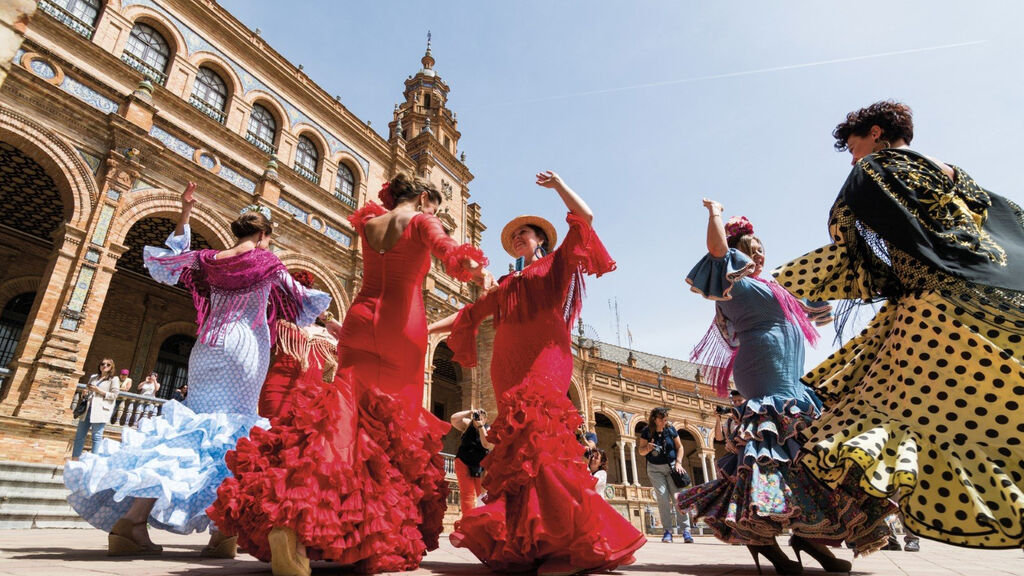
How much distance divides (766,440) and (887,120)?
58.5 inches

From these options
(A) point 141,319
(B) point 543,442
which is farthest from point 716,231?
(A) point 141,319

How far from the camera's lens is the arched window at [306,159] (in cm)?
1493

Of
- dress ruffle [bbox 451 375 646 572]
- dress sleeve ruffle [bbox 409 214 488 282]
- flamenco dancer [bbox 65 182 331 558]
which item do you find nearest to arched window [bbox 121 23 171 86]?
flamenco dancer [bbox 65 182 331 558]

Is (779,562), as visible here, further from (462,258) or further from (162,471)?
(162,471)

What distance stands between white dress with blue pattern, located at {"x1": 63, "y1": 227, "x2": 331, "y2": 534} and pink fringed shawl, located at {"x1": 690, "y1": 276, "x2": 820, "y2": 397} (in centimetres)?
267

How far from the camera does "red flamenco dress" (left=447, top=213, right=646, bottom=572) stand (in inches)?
78.7

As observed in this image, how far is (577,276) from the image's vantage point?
2.72 m

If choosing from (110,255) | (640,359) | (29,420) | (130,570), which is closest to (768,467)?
(130,570)

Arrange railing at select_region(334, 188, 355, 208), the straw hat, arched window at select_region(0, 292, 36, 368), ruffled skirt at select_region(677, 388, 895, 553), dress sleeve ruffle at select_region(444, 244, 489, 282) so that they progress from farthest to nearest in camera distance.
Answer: railing at select_region(334, 188, 355, 208)
arched window at select_region(0, 292, 36, 368)
the straw hat
ruffled skirt at select_region(677, 388, 895, 553)
dress sleeve ruffle at select_region(444, 244, 489, 282)

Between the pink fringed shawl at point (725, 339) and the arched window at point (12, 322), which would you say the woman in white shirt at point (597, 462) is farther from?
the arched window at point (12, 322)

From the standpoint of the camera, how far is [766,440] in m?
2.29

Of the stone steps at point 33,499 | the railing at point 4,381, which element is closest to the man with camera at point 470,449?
the stone steps at point 33,499

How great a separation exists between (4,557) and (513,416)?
2.34 meters

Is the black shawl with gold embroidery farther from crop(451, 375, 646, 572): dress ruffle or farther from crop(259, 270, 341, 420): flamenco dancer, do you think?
crop(259, 270, 341, 420): flamenco dancer
